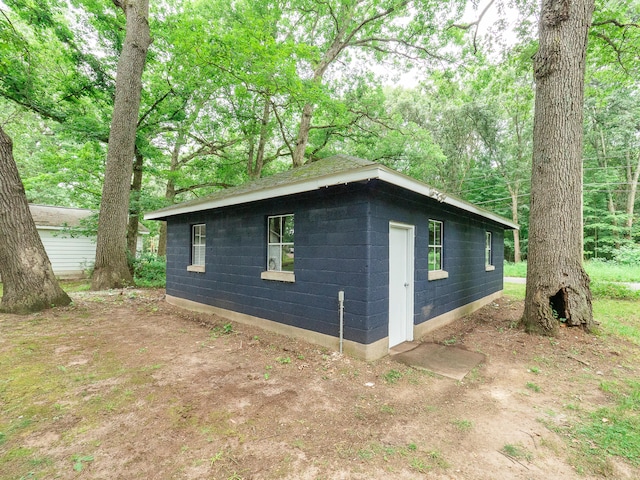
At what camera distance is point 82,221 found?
479 inches

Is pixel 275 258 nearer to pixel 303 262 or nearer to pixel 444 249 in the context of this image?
pixel 303 262

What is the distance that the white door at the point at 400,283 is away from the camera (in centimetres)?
466

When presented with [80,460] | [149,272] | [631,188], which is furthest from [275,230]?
[631,188]

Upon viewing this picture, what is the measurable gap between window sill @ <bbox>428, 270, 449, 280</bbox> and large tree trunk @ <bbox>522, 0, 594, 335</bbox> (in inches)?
57.7

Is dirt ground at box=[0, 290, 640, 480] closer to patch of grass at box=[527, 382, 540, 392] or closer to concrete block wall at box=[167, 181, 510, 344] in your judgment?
patch of grass at box=[527, 382, 540, 392]

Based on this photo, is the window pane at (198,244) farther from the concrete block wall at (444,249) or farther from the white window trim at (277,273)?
the concrete block wall at (444,249)

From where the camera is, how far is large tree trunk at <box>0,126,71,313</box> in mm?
5459

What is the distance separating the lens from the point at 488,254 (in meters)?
9.24

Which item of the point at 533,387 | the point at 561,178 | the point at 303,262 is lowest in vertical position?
the point at 533,387

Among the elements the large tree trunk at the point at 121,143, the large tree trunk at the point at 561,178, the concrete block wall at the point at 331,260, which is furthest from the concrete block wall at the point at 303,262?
the large tree trunk at the point at 121,143

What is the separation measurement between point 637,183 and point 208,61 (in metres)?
28.2

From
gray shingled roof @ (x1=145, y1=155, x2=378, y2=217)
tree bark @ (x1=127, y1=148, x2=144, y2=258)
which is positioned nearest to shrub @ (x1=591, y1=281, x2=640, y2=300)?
gray shingled roof @ (x1=145, y1=155, x2=378, y2=217)

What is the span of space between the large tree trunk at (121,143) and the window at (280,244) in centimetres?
643

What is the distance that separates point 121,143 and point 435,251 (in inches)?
382
